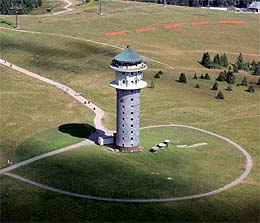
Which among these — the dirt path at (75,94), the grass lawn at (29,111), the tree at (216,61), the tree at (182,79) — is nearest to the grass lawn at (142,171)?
the grass lawn at (29,111)

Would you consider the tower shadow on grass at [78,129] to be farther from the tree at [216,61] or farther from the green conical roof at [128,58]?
the tree at [216,61]

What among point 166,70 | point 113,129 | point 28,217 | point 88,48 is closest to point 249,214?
point 28,217

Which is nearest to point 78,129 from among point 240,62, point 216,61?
point 216,61

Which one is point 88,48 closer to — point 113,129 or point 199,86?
point 199,86

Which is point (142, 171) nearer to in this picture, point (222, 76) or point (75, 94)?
point (75, 94)

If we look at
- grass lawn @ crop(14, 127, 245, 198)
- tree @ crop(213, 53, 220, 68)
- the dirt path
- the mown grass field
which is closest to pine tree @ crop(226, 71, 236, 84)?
the mown grass field
